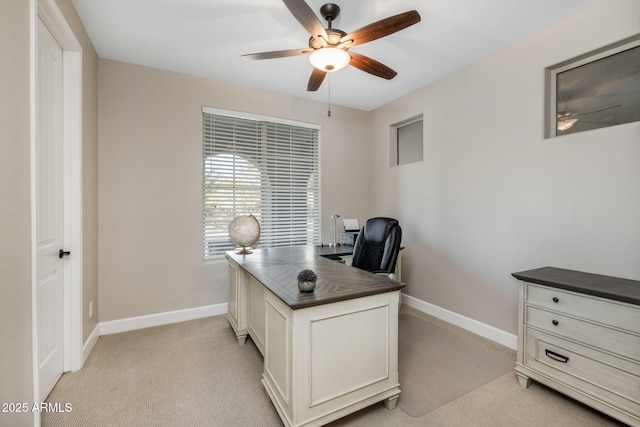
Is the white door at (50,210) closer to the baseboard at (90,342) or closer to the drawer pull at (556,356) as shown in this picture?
the baseboard at (90,342)

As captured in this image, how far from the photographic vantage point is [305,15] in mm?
1544

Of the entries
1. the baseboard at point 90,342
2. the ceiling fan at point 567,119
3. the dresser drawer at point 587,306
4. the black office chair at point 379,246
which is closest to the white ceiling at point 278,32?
the ceiling fan at point 567,119

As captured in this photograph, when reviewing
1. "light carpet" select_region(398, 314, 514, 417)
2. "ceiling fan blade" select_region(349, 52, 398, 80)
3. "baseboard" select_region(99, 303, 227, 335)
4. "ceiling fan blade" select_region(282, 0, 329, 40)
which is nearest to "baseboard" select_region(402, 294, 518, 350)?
"light carpet" select_region(398, 314, 514, 417)

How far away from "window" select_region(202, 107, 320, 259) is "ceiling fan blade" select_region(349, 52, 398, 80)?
1640 millimetres

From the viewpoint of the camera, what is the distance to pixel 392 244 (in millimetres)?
2510

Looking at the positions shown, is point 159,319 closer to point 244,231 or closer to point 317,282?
point 244,231

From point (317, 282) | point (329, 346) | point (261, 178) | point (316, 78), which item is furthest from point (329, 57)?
point (261, 178)

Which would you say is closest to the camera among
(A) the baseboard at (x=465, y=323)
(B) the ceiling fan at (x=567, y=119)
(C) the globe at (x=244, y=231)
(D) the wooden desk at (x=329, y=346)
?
(D) the wooden desk at (x=329, y=346)

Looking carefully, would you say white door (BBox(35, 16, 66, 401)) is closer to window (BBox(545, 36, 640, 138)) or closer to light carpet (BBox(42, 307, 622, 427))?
light carpet (BBox(42, 307, 622, 427))

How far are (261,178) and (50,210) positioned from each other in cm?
198

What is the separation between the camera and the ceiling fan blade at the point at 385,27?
5.20 ft

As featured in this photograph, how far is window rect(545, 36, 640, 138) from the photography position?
6.25 ft

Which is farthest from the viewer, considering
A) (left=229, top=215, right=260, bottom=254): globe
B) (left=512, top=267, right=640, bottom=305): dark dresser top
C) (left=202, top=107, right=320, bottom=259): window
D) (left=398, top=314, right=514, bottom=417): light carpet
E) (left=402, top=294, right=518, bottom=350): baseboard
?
(left=202, top=107, right=320, bottom=259): window

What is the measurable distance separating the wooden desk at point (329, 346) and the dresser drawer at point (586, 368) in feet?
3.32
